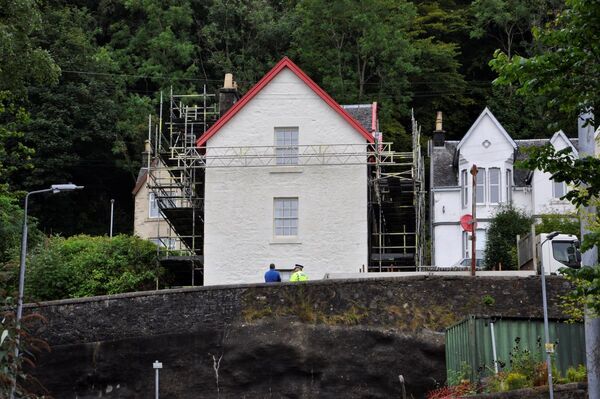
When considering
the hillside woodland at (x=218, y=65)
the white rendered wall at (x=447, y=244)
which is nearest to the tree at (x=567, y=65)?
the white rendered wall at (x=447, y=244)

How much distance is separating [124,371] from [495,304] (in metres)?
10.2

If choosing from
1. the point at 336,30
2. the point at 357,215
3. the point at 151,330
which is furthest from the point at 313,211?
the point at 336,30

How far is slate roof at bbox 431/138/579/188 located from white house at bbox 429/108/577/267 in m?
0.07

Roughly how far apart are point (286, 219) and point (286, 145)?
271cm

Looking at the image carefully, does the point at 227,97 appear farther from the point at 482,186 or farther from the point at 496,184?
the point at 496,184

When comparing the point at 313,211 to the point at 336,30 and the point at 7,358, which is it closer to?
the point at 336,30

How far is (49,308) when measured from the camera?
32562mm

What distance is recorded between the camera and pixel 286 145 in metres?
42.1

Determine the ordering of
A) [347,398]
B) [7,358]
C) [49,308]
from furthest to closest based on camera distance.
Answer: [49,308], [347,398], [7,358]

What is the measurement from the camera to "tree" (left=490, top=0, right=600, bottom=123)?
15352 mm

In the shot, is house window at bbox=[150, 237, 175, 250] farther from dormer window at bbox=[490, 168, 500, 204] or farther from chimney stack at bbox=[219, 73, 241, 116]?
dormer window at bbox=[490, 168, 500, 204]

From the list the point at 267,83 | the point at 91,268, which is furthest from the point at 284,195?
the point at 91,268

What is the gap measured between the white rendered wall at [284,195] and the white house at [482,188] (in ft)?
42.4

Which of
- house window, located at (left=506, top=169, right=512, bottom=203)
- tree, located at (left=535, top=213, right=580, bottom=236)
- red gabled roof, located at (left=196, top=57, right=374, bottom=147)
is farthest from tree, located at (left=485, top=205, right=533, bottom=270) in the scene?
red gabled roof, located at (left=196, top=57, right=374, bottom=147)
